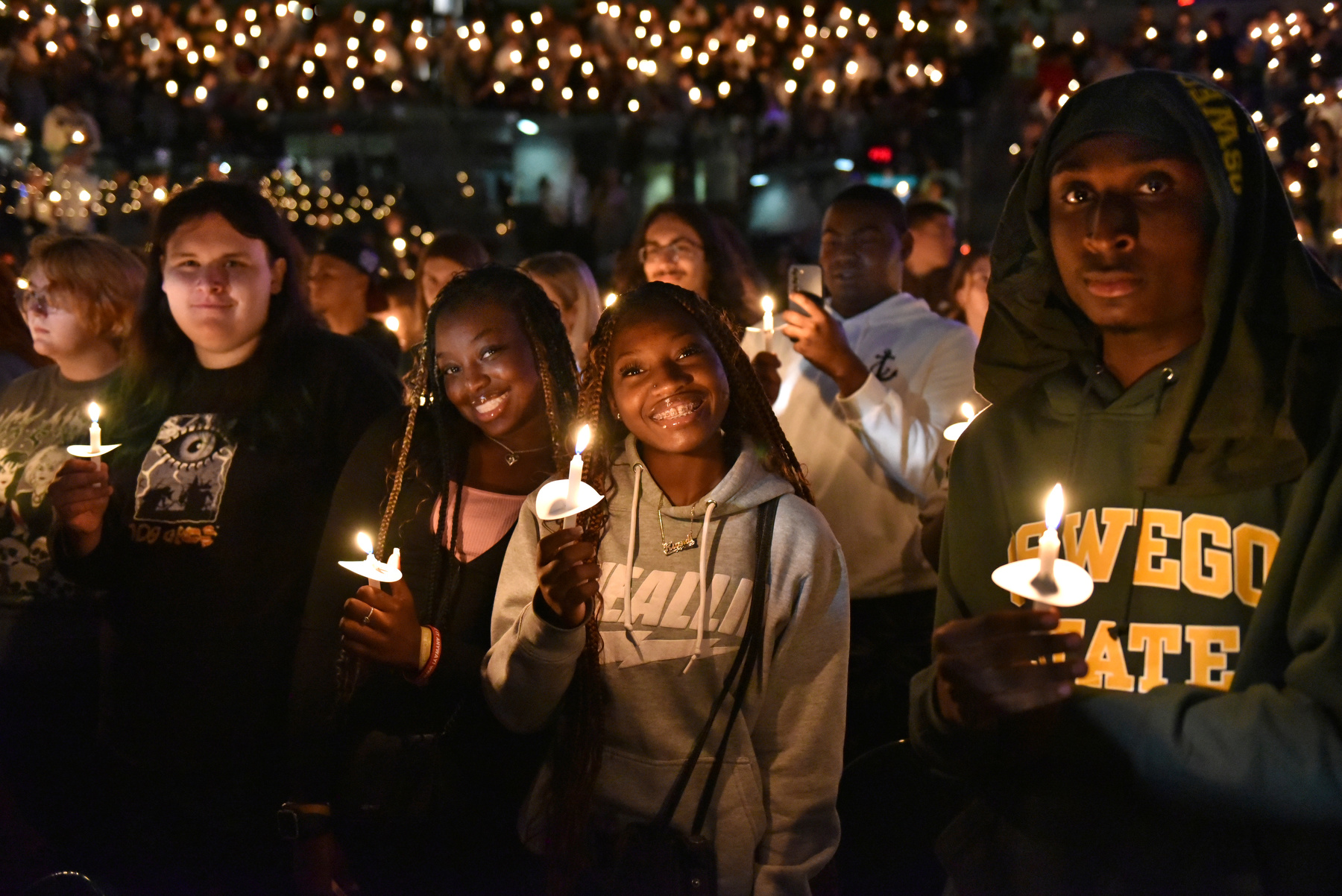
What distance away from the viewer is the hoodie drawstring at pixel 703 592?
7.68ft

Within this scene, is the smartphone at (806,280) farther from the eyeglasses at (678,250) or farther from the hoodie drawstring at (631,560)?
A: the hoodie drawstring at (631,560)

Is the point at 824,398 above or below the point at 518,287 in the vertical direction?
below

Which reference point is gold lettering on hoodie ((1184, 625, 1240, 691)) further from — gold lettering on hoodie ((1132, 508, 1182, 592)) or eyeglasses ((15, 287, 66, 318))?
eyeglasses ((15, 287, 66, 318))

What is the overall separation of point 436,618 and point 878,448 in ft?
5.66

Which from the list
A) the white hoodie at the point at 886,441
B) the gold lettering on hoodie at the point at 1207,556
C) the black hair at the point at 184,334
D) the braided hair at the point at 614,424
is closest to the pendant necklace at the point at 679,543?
the braided hair at the point at 614,424

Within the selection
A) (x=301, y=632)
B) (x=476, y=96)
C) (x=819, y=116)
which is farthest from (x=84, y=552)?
(x=476, y=96)

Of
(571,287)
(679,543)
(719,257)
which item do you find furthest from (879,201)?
(679,543)

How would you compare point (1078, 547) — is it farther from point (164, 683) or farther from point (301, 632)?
point (164, 683)

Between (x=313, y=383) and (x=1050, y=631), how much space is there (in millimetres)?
2535

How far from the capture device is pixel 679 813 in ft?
7.58

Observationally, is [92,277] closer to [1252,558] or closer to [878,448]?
[878,448]

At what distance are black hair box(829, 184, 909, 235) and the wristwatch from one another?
310 cm

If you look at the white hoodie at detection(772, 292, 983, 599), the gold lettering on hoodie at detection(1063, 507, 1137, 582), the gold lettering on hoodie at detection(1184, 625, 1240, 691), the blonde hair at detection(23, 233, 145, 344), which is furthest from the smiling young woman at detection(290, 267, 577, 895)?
the blonde hair at detection(23, 233, 145, 344)

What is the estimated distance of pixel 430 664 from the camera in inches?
97.9
